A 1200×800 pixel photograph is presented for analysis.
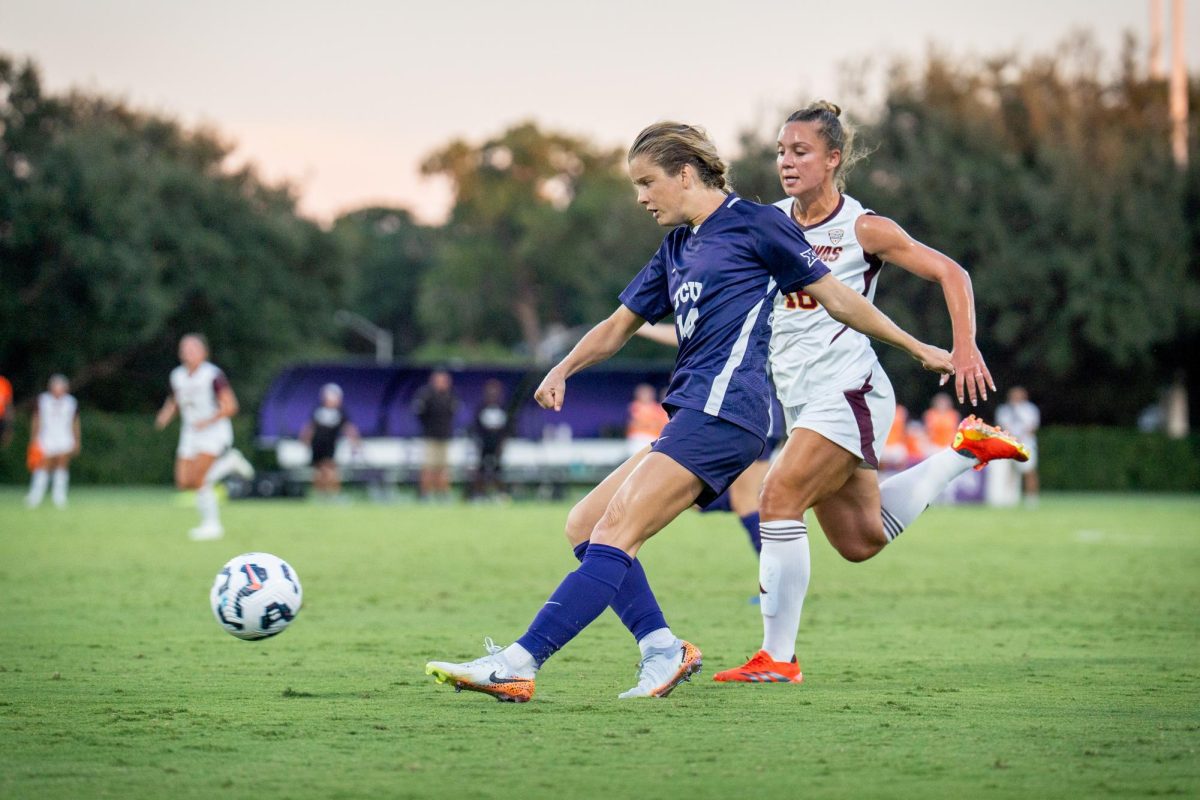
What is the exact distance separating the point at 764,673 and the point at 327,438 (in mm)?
22270

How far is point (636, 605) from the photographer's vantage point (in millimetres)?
6199

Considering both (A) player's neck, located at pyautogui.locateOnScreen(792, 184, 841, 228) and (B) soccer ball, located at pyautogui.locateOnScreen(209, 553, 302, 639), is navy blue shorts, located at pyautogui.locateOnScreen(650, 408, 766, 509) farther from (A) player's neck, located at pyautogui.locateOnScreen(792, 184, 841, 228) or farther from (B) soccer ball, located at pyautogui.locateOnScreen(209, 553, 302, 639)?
(B) soccer ball, located at pyautogui.locateOnScreen(209, 553, 302, 639)

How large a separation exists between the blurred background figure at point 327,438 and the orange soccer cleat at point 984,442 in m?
21.0

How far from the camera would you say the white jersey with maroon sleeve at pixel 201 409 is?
58.7 ft

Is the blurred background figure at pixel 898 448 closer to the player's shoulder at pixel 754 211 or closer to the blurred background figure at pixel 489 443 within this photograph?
the blurred background figure at pixel 489 443

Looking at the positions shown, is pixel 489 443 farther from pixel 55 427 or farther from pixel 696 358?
pixel 696 358

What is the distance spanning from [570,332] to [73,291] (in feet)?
150

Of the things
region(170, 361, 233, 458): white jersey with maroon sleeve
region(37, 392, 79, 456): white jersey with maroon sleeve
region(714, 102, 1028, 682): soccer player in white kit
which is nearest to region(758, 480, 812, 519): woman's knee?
region(714, 102, 1028, 682): soccer player in white kit

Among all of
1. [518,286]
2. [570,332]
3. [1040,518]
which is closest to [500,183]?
[518,286]

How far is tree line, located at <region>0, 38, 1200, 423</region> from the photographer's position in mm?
40219

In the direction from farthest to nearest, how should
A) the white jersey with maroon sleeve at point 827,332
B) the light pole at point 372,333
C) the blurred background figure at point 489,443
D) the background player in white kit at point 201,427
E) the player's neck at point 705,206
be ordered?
the light pole at point 372,333
the blurred background figure at point 489,443
the background player in white kit at point 201,427
the white jersey with maroon sleeve at point 827,332
the player's neck at point 705,206

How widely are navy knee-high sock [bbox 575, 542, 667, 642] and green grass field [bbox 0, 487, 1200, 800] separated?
30 centimetres

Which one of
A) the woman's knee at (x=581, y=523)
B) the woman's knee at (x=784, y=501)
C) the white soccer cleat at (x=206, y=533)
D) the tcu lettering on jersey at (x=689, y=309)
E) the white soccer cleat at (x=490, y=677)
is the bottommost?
the white soccer cleat at (x=206, y=533)

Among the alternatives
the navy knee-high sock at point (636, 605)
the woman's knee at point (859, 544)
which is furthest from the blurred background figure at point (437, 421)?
the navy knee-high sock at point (636, 605)
